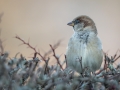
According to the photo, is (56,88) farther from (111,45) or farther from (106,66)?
(111,45)

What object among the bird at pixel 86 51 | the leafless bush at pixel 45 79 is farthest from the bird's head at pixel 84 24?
the leafless bush at pixel 45 79

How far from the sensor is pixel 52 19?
5512 mm

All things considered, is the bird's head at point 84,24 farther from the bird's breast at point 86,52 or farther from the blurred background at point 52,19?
the blurred background at point 52,19

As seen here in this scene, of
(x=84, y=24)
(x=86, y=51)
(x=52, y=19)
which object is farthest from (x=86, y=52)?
(x=52, y=19)

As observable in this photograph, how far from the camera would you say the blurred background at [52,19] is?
4520 millimetres

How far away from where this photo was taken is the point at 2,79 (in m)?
0.79

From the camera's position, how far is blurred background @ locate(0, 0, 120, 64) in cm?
452

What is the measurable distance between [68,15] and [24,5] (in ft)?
2.28

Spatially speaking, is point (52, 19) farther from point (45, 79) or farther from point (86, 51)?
point (45, 79)

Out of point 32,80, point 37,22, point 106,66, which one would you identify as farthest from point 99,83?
point 37,22

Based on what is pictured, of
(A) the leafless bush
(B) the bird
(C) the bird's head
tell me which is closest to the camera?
(A) the leafless bush

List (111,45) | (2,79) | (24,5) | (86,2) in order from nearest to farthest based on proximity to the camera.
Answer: (2,79) → (111,45) → (24,5) → (86,2)

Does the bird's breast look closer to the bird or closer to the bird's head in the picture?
the bird

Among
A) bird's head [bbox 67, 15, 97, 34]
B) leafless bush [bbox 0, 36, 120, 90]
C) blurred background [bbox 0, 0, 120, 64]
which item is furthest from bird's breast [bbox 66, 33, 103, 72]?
blurred background [bbox 0, 0, 120, 64]
